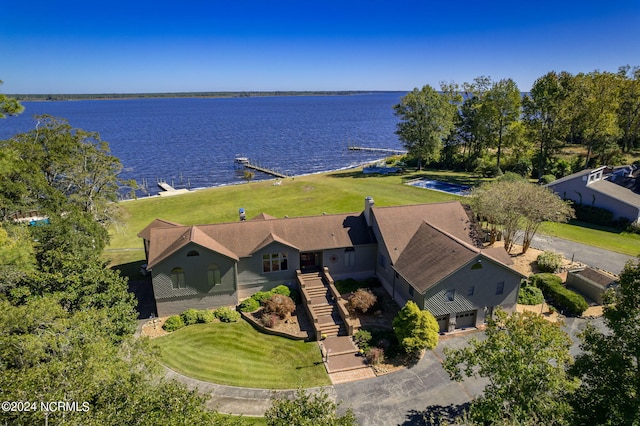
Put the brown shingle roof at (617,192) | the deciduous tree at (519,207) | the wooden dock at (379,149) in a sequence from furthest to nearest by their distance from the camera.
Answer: the wooden dock at (379,149), the brown shingle roof at (617,192), the deciduous tree at (519,207)

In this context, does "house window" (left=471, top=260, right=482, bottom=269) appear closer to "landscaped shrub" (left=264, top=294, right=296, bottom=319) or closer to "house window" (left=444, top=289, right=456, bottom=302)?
"house window" (left=444, top=289, right=456, bottom=302)

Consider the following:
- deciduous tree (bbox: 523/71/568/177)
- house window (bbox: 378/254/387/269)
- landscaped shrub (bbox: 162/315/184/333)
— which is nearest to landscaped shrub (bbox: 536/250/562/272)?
house window (bbox: 378/254/387/269)

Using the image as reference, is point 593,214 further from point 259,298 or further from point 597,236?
point 259,298

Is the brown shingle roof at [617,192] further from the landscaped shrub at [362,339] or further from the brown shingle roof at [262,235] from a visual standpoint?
→ the landscaped shrub at [362,339]

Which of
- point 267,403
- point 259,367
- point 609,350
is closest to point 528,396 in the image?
point 609,350

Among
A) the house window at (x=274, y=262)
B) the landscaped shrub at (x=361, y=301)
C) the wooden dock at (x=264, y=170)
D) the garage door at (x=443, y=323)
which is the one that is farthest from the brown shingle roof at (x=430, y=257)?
the wooden dock at (x=264, y=170)

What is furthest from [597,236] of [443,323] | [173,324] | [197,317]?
[173,324]
